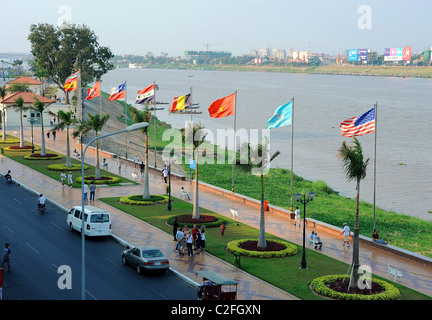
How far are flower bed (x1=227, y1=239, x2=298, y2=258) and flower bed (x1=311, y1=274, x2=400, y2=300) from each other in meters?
4.27

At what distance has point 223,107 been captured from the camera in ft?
138

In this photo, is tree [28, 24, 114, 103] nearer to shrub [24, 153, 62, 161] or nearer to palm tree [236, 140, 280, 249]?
shrub [24, 153, 62, 161]

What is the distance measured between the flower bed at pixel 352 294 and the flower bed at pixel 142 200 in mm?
18054

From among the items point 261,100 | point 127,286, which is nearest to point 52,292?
point 127,286

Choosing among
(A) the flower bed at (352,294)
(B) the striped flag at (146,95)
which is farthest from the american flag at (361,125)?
(B) the striped flag at (146,95)

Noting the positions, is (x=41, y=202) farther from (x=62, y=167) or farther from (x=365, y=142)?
(x=365, y=142)

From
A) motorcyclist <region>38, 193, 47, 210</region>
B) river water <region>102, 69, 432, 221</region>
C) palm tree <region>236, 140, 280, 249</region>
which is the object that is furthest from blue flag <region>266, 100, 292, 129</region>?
river water <region>102, 69, 432, 221</region>

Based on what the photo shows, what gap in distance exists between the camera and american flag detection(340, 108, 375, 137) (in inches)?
1315

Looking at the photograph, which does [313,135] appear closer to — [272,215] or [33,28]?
[33,28]

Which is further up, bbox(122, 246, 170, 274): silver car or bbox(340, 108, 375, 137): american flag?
bbox(340, 108, 375, 137): american flag

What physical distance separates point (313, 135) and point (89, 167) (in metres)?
53.4

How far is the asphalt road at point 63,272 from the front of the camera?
24.3m

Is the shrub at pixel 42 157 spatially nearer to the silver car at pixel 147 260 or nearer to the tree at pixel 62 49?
the silver car at pixel 147 260
